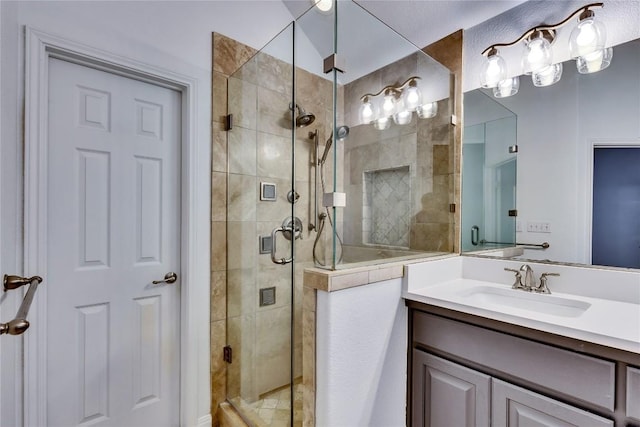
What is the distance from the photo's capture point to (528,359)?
1.09 metres

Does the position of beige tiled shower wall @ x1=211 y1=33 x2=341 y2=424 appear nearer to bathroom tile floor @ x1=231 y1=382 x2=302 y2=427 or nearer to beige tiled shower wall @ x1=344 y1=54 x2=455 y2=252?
bathroom tile floor @ x1=231 y1=382 x2=302 y2=427

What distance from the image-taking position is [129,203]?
5.16ft

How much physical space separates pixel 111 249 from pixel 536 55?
2.30 metres

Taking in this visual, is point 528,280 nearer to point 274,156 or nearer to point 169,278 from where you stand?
point 274,156

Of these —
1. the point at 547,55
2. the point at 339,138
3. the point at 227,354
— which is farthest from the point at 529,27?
the point at 227,354

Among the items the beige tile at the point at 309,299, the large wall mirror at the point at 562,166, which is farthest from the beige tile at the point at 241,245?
the large wall mirror at the point at 562,166

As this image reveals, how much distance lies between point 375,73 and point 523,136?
83 centimetres

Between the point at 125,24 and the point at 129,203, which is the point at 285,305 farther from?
the point at 125,24

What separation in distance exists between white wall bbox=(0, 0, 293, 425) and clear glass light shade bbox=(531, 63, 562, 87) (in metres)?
1.54

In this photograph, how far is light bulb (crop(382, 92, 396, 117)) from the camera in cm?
177

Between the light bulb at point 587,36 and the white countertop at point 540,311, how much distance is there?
110cm

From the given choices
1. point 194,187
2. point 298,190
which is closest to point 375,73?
point 298,190

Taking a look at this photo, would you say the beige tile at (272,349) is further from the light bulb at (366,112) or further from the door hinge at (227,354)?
the light bulb at (366,112)

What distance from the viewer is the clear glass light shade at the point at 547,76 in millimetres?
1485
